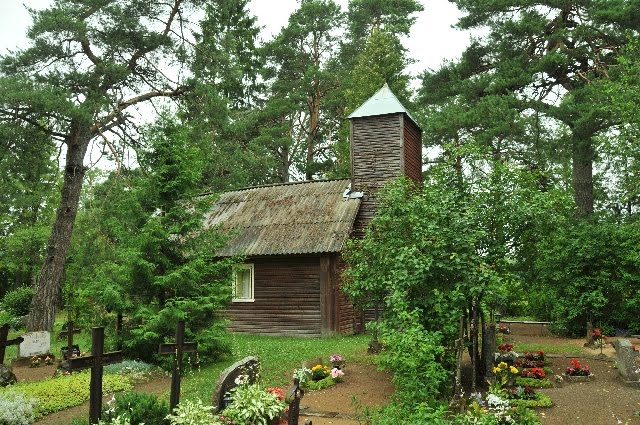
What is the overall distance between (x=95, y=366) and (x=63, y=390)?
4218 millimetres

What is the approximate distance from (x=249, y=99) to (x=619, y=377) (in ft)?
98.6

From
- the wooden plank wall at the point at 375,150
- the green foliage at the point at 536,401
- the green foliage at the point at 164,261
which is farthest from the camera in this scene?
the wooden plank wall at the point at 375,150

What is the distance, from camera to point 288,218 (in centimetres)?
2088

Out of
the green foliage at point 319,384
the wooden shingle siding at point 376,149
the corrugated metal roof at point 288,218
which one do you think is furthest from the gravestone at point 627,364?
the wooden shingle siding at point 376,149

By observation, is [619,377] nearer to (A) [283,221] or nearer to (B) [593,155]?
(B) [593,155]

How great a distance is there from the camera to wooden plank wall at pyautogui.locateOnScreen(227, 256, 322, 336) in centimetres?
1933

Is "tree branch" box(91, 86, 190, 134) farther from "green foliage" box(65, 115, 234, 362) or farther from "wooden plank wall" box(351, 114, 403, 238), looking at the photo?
"wooden plank wall" box(351, 114, 403, 238)

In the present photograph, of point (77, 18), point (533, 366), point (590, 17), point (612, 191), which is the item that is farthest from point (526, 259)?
point (612, 191)

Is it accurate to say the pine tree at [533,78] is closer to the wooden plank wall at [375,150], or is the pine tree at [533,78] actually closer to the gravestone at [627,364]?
the wooden plank wall at [375,150]

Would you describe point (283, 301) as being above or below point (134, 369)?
above

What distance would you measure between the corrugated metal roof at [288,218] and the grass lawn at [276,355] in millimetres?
3149

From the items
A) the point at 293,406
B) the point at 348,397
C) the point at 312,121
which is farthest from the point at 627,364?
→ the point at 312,121

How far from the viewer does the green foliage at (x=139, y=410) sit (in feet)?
24.4

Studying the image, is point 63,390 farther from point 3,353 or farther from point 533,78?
point 533,78
